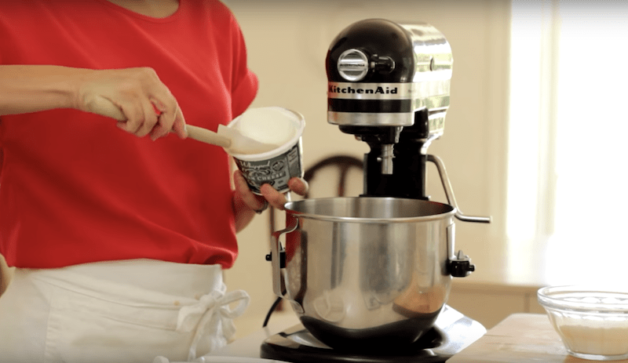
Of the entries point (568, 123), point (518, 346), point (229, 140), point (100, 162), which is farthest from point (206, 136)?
point (568, 123)

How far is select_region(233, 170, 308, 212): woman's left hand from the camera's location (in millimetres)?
856

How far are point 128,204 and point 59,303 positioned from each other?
14 centimetres

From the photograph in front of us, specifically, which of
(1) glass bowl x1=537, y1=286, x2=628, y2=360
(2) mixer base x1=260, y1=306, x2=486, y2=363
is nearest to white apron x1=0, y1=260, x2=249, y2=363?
(2) mixer base x1=260, y1=306, x2=486, y2=363

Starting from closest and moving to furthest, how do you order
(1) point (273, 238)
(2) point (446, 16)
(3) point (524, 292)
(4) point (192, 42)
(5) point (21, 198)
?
(1) point (273, 238), (5) point (21, 198), (4) point (192, 42), (3) point (524, 292), (2) point (446, 16)

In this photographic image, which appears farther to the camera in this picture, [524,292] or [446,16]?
[446,16]

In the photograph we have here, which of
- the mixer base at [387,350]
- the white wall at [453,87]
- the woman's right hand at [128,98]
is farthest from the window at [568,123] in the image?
the woman's right hand at [128,98]

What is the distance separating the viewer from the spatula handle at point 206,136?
2.55 ft

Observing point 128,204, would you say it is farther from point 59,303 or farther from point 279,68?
point 279,68

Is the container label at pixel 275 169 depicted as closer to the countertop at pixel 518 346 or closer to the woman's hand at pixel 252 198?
the woman's hand at pixel 252 198

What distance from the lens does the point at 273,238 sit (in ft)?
2.33

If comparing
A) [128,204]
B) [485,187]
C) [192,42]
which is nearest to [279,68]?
[485,187]

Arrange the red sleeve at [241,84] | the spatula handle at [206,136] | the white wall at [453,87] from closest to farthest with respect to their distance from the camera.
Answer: the spatula handle at [206,136]
the red sleeve at [241,84]
the white wall at [453,87]

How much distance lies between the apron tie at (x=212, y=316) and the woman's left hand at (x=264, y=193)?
122 mm

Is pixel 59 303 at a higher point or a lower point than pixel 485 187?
higher
